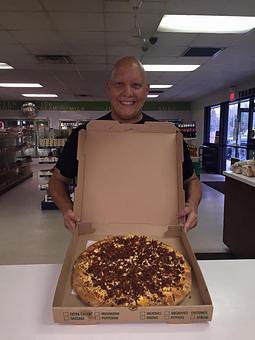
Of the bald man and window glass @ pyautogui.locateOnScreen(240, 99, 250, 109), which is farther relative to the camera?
window glass @ pyautogui.locateOnScreen(240, 99, 250, 109)

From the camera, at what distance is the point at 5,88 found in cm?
1016

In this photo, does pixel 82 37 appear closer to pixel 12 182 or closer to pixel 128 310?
pixel 128 310

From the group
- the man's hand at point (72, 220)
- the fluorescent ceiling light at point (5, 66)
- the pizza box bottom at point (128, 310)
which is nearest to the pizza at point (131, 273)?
the pizza box bottom at point (128, 310)

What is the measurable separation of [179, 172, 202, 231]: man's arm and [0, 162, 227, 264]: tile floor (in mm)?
2396

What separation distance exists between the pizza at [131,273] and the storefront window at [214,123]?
10.8 metres

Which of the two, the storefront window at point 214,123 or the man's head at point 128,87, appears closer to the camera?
the man's head at point 128,87

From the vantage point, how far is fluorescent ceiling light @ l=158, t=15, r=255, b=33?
149 inches

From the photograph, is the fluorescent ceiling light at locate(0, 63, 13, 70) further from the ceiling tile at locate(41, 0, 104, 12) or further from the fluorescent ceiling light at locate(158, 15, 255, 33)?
the fluorescent ceiling light at locate(158, 15, 255, 33)

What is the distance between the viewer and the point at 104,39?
15.3ft

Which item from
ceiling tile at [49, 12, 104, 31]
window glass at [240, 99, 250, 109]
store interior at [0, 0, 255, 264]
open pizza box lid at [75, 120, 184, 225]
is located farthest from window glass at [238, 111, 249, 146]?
open pizza box lid at [75, 120, 184, 225]

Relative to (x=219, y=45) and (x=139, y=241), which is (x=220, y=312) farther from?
(x=219, y=45)

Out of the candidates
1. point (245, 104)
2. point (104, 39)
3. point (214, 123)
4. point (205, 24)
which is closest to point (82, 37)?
point (104, 39)

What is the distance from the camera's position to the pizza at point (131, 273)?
0.78 m

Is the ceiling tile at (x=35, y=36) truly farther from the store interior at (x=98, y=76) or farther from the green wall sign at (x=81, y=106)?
the green wall sign at (x=81, y=106)
